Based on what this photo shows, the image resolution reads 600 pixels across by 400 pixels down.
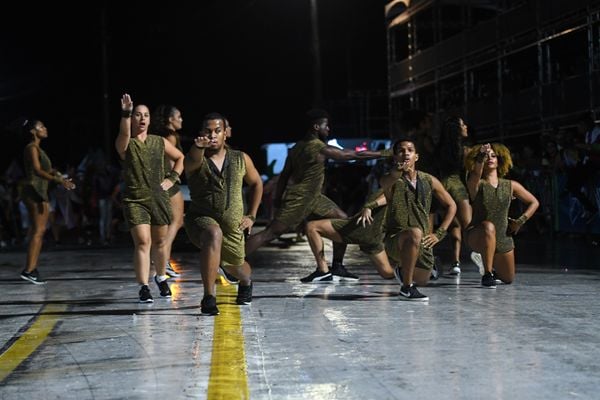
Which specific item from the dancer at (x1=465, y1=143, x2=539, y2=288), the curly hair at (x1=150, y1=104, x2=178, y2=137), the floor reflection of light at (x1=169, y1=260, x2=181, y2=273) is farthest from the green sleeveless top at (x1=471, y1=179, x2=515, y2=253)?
the floor reflection of light at (x1=169, y1=260, x2=181, y2=273)

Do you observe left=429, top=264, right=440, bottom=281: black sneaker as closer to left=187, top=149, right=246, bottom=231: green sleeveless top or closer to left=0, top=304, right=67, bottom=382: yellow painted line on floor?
left=187, top=149, right=246, bottom=231: green sleeveless top

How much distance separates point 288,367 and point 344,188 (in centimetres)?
2509

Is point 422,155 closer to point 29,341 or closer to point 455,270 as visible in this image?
point 455,270

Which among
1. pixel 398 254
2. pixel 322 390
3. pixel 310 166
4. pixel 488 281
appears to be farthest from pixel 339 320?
pixel 310 166

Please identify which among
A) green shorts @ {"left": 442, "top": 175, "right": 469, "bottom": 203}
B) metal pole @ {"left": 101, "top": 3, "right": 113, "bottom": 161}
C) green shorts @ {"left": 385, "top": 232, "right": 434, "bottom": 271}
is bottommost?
green shorts @ {"left": 385, "top": 232, "right": 434, "bottom": 271}

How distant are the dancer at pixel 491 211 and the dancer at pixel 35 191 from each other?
445cm

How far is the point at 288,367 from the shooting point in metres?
6.05

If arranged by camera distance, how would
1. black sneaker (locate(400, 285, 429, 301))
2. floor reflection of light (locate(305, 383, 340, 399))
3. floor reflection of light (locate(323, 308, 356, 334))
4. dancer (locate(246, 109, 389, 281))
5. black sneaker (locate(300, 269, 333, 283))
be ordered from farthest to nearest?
1. black sneaker (locate(300, 269, 333, 283))
2. dancer (locate(246, 109, 389, 281))
3. black sneaker (locate(400, 285, 429, 301))
4. floor reflection of light (locate(323, 308, 356, 334))
5. floor reflection of light (locate(305, 383, 340, 399))

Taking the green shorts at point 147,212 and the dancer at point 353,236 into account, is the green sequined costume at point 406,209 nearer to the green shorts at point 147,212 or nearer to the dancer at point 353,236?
the dancer at point 353,236

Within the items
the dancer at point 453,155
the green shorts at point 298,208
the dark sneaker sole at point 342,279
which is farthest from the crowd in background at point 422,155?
the dark sneaker sole at point 342,279

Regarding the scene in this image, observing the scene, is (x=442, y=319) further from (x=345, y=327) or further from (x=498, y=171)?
(x=498, y=171)

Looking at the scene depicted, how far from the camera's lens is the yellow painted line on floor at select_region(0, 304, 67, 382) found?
643cm

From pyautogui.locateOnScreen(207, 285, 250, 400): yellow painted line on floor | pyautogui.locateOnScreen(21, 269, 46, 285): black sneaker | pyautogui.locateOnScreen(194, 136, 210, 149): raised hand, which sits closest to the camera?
pyautogui.locateOnScreen(207, 285, 250, 400): yellow painted line on floor

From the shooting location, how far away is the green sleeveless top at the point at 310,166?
11477 millimetres
